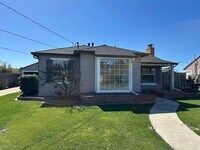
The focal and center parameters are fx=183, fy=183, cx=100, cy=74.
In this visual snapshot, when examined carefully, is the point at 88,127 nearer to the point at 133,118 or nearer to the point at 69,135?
the point at 69,135

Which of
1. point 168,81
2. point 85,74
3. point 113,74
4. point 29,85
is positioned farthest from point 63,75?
point 168,81

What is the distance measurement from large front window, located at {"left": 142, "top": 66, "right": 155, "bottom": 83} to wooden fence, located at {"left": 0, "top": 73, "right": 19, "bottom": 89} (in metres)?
20.5

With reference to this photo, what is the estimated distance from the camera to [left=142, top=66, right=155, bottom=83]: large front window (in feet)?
64.0

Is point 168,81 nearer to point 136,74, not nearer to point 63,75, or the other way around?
point 136,74

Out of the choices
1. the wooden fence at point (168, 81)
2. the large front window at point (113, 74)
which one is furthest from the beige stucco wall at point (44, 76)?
the wooden fence at point (168, 81)

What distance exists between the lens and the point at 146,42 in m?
24.4

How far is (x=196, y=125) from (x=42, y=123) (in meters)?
6.46

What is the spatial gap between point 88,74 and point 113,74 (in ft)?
6.53

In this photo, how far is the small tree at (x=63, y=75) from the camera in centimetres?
1506

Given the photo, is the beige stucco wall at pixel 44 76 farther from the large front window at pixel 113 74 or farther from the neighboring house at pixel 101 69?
the large front window at pixel 113 74

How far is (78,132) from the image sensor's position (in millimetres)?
6547

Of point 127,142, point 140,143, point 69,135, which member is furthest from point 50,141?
point 140,143

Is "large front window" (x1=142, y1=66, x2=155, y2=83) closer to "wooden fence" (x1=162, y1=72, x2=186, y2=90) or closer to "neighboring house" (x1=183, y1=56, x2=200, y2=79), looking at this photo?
"wooden fence" (x1=162, y1=72, x2=186, y2=90)

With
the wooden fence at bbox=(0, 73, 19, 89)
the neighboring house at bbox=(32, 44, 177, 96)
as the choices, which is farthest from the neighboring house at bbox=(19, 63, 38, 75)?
the neighboring house at bbox=(32, 44, 177, 96)
